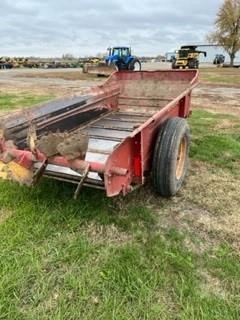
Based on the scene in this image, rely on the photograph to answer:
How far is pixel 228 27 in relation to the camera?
130 ft

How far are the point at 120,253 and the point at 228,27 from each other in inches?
1638

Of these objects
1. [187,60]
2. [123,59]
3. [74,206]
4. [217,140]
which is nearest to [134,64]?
[123,59]

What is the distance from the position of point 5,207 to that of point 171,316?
75.7 inches

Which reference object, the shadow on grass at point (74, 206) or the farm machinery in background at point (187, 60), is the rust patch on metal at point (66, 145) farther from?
the farm machinery in background at point (187, 60)

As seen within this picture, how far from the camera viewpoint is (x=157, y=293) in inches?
93.7

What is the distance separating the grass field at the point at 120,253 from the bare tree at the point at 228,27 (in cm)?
3945

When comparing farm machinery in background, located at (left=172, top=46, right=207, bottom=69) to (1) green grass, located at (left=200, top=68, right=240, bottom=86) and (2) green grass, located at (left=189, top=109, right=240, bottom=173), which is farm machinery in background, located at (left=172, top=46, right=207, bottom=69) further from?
(2) green grass, located at (left=189, top=109, right=240, bottom=173)

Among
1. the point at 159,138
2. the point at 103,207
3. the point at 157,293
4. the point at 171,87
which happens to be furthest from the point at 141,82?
the point at 157,293

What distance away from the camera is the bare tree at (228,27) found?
38.6 meters

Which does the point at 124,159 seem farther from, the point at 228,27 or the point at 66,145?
the point at 228,27

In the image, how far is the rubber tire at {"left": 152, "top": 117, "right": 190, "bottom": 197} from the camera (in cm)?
330

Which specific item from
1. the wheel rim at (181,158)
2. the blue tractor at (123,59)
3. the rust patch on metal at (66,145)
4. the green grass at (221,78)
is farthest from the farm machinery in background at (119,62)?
the rust patch on metal at (66,145)

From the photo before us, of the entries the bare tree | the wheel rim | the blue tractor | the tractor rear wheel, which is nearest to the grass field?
the wheel rim

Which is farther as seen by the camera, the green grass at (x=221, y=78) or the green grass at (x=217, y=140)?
the green grass at (x=221, y=78)
